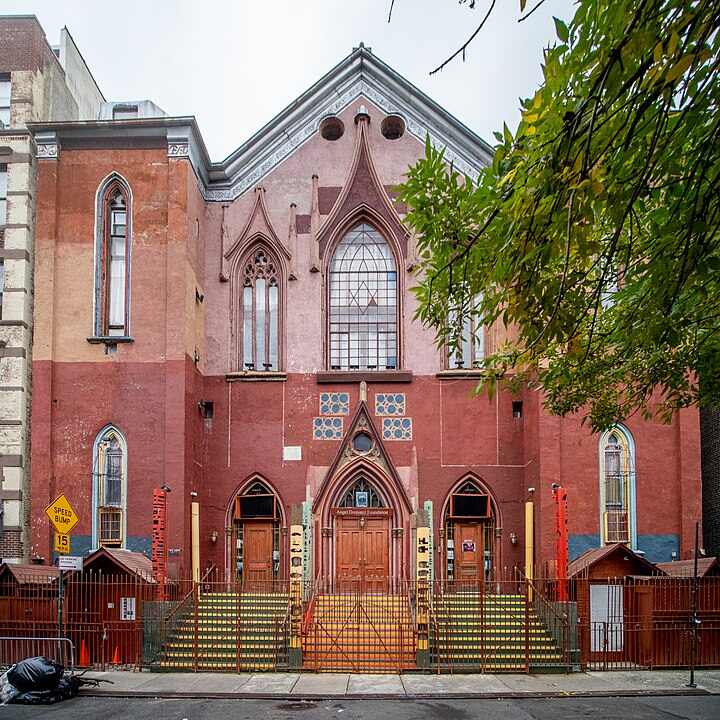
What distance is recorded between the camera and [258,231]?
28719 millimetres

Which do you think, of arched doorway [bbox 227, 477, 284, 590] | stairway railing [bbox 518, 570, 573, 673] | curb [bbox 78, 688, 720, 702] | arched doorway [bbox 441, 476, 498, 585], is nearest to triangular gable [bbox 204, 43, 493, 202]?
arched doorway [bbox 227, 477, 284, 590]

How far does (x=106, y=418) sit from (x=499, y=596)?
10.9 metres

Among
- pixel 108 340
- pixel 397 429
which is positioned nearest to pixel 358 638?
pixel 397 429

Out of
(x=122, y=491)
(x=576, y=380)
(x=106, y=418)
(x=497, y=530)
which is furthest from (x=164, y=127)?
(x=576, y=380)

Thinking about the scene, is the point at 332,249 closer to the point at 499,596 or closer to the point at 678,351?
the point at 499,596

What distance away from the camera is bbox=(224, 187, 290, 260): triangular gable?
28656mm

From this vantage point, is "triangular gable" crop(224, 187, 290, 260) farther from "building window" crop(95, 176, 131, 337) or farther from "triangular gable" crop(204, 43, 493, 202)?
"building window" crop(95, 176, 131, 337)

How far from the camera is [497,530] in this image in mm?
27406

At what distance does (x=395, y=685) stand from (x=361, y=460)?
905 cm

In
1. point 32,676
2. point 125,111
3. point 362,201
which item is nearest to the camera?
point 32,676

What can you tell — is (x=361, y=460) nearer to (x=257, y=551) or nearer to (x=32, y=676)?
(x=257, y=551)

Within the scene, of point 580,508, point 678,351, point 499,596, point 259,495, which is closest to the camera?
point 678,351

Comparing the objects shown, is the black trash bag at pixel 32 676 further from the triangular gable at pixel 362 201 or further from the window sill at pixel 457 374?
the triangular gable at pixel 362 201

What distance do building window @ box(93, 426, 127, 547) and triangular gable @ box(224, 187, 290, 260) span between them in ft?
20.5
